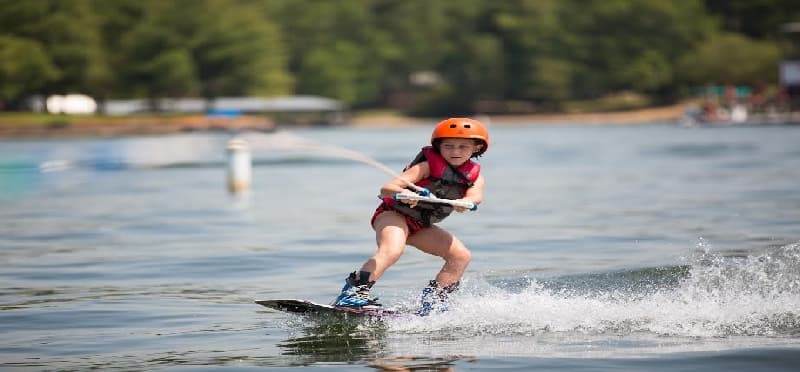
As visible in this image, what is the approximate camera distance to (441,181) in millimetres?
10133

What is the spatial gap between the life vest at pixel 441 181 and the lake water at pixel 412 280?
0.82m

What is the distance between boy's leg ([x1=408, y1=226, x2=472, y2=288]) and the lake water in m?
0.24

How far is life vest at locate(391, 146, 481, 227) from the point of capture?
10109 mm

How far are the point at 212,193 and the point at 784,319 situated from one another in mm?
20104

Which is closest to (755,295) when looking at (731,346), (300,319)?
(731,346)

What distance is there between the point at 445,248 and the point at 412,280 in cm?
307

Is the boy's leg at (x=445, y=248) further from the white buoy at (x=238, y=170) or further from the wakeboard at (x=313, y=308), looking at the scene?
the white buoy at (x=238, y=170)

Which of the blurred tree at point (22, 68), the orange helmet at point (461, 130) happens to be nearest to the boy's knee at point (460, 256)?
the orange helmet at point (461, 130)

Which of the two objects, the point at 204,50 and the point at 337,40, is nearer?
the point at 204,50

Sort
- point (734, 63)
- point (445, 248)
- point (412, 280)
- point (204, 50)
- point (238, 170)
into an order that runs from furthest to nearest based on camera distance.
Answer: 1. point (204, 50)
2. point (734, 63)
3. point (238, 170)
4. point (412, 280)
5. point (445, 248)

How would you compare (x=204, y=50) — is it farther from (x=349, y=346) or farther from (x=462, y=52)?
(x=349, y=346)

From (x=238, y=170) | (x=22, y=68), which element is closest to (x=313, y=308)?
(x=238, y=170)

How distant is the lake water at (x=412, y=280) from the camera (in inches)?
364

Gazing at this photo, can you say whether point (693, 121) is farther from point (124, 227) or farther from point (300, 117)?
point (124, 227)
